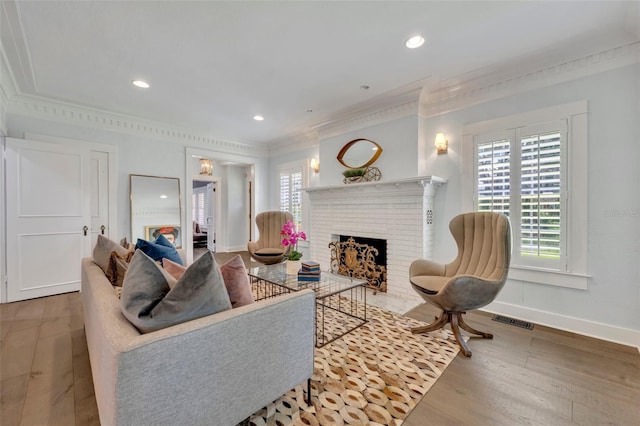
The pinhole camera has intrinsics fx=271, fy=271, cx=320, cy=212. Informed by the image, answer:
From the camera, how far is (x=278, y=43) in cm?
241

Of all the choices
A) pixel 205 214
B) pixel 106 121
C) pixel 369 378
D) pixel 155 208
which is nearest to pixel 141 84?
pixel 106 121

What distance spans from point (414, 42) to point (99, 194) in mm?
4620

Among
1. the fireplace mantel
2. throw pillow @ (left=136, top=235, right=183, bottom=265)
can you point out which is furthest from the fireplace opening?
throw pillow @ (left=136, top=235, right=183, bottom=265)

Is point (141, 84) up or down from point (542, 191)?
up

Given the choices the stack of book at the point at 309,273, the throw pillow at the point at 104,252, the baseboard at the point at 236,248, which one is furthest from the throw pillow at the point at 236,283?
the baseboard at the point at 236,248

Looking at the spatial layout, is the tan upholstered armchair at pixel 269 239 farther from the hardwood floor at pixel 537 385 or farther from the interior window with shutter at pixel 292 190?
the hardwood floor at pixel 537 385

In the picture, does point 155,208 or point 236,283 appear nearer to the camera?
point 236,283

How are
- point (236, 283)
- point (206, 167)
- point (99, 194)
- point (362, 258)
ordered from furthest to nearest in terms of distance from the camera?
point (206, 167)
point (99, 194)
point (362, 258)
point (236, 283)

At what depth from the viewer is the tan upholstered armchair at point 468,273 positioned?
218 cm

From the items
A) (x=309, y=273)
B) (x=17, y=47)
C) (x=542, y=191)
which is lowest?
(x=309, y=273)

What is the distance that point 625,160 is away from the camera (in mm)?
2363

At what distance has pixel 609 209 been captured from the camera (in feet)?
7.96

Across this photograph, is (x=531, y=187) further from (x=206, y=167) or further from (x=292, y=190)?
(x=206, y=167)

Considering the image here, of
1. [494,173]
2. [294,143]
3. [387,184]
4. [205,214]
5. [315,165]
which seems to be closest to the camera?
[494,173]
